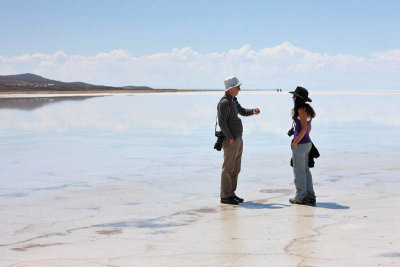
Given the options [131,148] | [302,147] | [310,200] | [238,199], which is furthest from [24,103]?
[310,200]

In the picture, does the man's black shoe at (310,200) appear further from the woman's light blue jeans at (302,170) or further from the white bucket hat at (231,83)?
the white bucket hat at (231,83)

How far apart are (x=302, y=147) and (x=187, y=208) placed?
172 centimetres

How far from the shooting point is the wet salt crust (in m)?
Result: 5.36

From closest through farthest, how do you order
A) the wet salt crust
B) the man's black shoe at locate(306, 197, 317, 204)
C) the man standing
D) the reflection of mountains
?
the wet salt crust, the man's black shoe at locate(306, 197, 317, 204), the man standing, the reflection of mountains

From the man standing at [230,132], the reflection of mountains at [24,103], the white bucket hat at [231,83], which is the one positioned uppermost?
the white bucket hat at [231,83]

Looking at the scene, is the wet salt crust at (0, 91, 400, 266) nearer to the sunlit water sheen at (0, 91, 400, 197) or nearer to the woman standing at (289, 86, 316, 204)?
the sunlit water sheen at (0, 91, 400, 197)

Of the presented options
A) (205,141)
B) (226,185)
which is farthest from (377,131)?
(226,185)

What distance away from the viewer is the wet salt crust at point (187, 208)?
536 cm

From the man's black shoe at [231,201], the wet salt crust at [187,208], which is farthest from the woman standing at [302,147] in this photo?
the man's black shoe at [231,201]

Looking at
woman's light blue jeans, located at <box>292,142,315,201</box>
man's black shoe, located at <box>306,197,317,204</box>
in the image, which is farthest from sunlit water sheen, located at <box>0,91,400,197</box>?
man's black shoe, located at <box>306,197,317,204</box>

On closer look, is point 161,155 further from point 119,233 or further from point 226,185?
point 119,233

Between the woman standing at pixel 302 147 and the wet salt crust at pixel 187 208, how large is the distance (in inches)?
9.8

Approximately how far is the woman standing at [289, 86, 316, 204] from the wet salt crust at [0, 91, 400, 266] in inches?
9.8

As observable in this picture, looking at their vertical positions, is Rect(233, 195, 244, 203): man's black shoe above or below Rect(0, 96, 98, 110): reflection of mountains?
below
